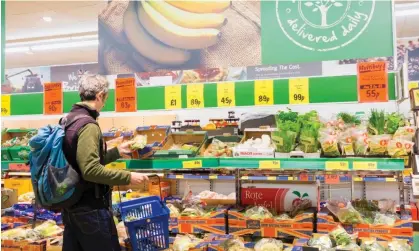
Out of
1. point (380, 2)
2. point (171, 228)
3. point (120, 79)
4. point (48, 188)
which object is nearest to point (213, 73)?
point (120, 79)

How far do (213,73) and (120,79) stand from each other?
159cm

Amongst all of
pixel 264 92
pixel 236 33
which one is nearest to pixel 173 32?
pixel 236 33

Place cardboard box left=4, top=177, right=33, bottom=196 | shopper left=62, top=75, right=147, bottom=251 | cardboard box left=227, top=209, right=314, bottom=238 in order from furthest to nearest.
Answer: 1. cardboard box left=4, top=177, right=33, bottom=196
2. cardboard box left=227, top=209, right=314, bottom=238
3. shopper left=62, top=75, right=147, bottom=251

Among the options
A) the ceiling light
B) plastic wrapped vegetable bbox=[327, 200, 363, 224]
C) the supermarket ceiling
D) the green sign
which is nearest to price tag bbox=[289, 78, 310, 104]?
the green sign

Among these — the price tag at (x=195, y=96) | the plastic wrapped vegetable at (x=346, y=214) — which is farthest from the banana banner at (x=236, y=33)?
the plastic wrapped vegetable at (x=346, y=214)

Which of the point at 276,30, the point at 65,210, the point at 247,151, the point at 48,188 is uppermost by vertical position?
the point at 276,30

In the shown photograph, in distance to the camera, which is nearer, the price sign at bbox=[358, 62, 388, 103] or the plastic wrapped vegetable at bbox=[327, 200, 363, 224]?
the price sign at bbox=[358, 62, 388, 103]

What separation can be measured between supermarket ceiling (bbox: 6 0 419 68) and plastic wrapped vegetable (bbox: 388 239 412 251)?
6248mm

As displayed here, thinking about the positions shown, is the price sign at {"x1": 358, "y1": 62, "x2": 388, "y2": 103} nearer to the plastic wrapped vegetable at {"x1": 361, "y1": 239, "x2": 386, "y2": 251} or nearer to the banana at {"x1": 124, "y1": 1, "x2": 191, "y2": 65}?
the plastic wrapped vegetable at {"x1": 361, "y1": 239, "x2": 386, "y2": 251}

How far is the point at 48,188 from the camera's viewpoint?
7.52 ft

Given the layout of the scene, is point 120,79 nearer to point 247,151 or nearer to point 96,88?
point 96,88

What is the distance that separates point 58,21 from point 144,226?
23.8 feet

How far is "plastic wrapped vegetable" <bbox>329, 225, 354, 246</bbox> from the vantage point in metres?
2.61

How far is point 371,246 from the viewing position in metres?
2.55
